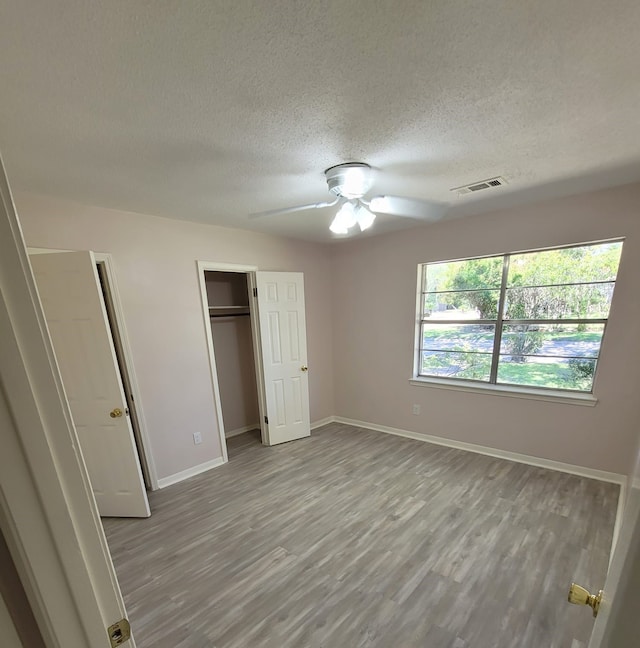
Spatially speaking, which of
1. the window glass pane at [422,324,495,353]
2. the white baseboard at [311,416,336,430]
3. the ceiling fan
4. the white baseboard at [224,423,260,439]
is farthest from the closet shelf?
the window glass pane at [422,324,495,353]

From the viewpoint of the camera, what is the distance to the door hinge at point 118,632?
61 centimetres

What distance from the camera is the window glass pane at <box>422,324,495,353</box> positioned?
3156 millimetres

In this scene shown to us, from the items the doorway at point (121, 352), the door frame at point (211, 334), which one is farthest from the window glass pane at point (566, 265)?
the doorway at point (121, 352)

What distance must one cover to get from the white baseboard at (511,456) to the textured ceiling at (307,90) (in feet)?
8.21

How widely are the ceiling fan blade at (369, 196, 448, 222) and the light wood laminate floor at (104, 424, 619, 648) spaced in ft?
7.51

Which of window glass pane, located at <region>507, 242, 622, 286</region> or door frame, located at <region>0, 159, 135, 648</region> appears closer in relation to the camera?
door frame, located at <region>0, 159, 135, 648</region>

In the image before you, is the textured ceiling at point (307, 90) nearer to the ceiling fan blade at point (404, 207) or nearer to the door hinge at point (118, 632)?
the ceiling fan blade at point (404, 207)

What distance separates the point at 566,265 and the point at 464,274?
33.9 inches

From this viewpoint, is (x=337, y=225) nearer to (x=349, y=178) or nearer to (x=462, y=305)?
(x=349, y=178)

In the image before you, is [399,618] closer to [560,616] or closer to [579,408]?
[560,616]

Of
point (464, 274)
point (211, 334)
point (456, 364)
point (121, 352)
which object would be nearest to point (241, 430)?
point (211, 334)

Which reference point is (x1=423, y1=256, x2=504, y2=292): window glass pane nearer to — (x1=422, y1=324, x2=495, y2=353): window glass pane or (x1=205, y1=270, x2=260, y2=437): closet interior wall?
(x1=422, y1=324, x2=495, y2=353): window glass pane

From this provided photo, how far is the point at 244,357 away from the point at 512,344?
10.5 feet

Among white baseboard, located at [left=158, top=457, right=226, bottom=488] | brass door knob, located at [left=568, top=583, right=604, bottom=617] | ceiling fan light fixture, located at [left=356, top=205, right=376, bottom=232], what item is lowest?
white baseboard, located at [left=158, top=457, right=226, bottom=488]
